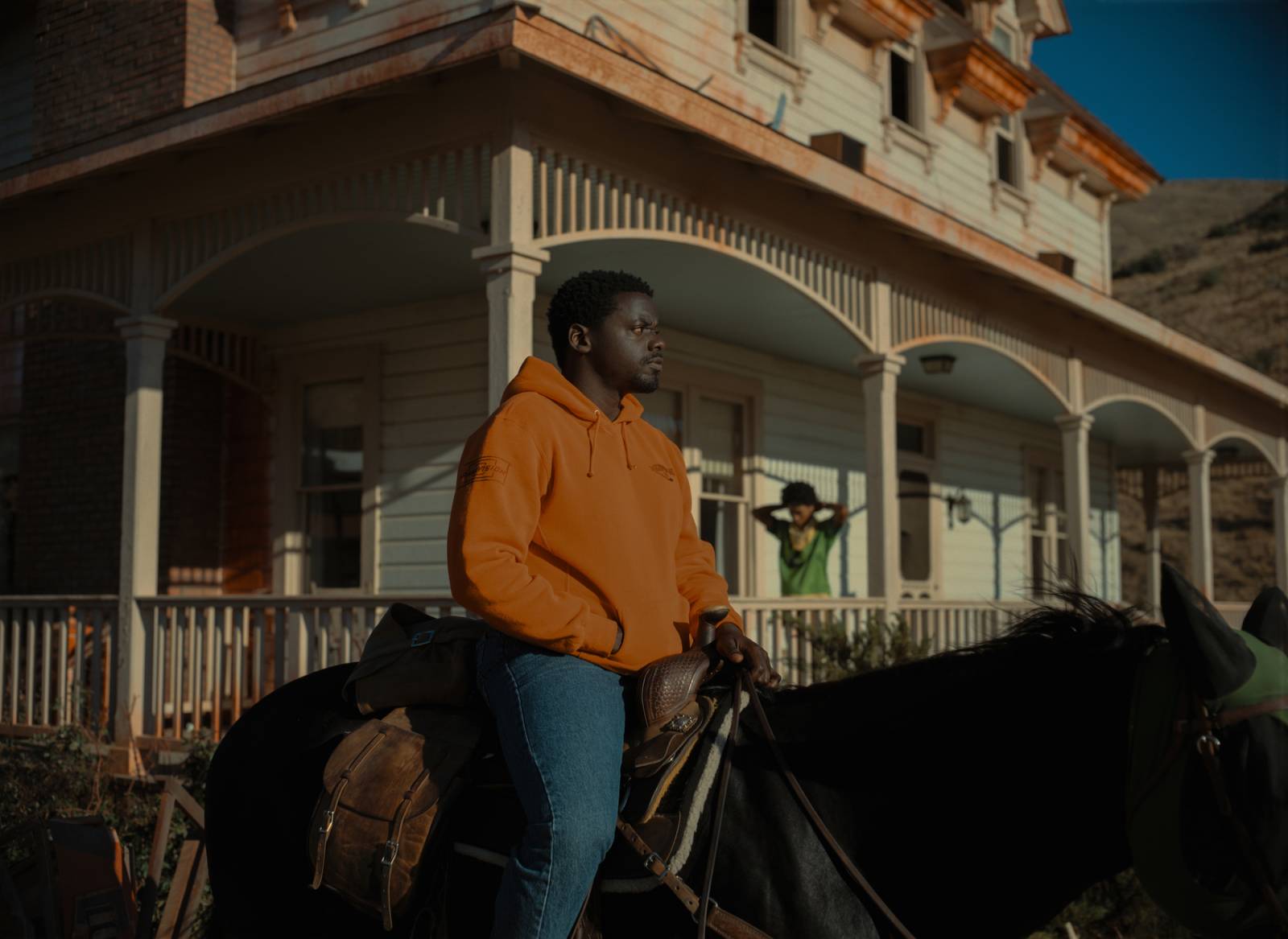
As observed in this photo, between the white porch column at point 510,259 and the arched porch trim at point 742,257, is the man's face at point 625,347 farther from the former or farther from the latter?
the arched porch trim at point 742,257

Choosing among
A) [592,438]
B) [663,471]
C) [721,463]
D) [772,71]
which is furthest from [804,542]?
[592,438]

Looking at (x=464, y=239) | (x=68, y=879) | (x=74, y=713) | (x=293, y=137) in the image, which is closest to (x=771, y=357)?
(x=464, y=239)

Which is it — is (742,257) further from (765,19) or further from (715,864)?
(715,864)

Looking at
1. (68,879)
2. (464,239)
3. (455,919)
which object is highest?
(464,239)

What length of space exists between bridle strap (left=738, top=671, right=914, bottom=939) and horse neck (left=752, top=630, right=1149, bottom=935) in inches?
2.1

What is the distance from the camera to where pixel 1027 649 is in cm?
264

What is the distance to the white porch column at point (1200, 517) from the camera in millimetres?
14531

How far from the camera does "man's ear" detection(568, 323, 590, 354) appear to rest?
3.03m

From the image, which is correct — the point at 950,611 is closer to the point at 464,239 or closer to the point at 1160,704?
the point at 464,239

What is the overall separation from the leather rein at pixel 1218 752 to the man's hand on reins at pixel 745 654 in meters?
0.89

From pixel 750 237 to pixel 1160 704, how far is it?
5.97m

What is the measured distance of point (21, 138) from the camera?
10812 millimetres

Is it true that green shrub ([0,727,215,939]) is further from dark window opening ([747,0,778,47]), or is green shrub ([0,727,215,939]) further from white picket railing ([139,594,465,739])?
dark window opening ([747,0,778,47])

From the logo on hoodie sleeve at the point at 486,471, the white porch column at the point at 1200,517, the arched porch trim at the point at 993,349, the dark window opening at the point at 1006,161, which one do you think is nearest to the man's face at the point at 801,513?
the arched porch trim at the point at 993,349
